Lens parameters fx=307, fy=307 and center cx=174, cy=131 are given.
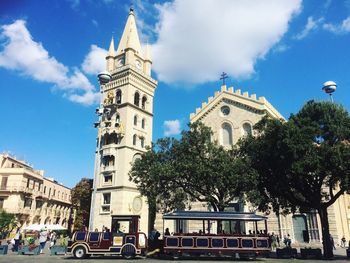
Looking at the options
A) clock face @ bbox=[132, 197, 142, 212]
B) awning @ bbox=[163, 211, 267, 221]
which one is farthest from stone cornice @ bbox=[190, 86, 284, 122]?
awning @ bbox=[163, 211, 267, 221]

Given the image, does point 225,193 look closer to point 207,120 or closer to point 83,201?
point 207,120

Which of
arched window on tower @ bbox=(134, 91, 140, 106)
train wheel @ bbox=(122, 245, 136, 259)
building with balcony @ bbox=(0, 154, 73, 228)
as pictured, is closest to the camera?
train wheel @ bbox=(122, 245, 136, 259)

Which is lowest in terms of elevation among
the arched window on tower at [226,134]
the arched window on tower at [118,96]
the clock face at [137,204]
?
the clock face at [137,204]

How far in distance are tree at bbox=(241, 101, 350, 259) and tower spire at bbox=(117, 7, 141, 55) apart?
112ft

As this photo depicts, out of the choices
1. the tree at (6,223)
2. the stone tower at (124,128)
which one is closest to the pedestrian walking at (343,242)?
the stone tower at (124,128)

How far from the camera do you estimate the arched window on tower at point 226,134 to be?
4015 centimetres

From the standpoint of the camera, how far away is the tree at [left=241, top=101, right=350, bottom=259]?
69.8 feet

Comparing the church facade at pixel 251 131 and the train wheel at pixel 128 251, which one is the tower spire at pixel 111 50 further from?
the train wheel at pixel 128 251

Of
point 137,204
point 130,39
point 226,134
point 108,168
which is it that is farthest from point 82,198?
point 130,39

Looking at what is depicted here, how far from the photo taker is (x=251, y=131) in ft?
127

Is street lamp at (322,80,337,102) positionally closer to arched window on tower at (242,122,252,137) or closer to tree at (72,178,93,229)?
arched window on tower at (242,122,252,137)

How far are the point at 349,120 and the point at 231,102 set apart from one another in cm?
1935

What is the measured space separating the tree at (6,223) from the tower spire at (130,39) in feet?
102

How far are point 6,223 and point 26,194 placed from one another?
8116mm
